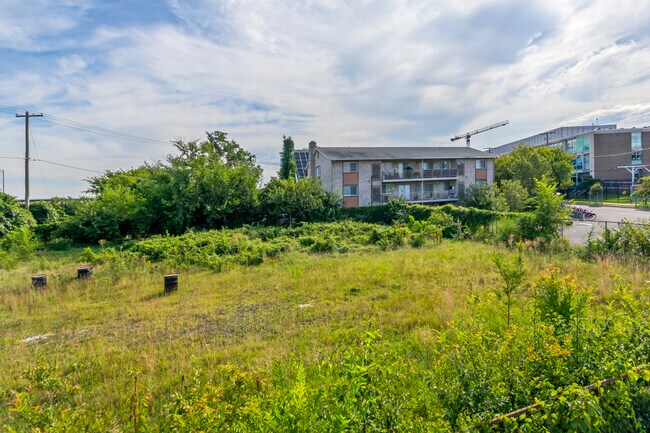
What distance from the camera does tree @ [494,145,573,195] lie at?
110 feet

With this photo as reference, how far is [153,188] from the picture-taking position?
19.8 meters

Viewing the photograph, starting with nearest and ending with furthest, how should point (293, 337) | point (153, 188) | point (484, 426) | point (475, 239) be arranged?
point (484, 426) → point (293, 337) → point (475, 239) → point (153, 188)

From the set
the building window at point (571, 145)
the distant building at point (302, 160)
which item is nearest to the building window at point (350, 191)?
the distant building at point (302, 160)

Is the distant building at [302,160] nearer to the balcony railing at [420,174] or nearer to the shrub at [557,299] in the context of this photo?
the balcony railing at [420,174]

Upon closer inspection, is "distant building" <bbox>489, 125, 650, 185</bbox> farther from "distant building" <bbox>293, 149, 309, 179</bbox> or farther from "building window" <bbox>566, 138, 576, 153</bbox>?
"distant building" <bbox>293, 149, 309, 179</bbox>

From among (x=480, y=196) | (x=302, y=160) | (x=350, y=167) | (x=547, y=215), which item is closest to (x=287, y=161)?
(x=350, y=167)

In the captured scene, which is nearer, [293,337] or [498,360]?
[498,360]

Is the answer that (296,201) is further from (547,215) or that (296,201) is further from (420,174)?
(420,174)

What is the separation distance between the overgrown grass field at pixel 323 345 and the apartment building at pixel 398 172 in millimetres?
17078

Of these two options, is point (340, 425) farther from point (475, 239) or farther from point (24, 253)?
point (24, 253)

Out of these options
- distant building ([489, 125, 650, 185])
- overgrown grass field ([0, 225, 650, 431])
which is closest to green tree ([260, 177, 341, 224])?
overgrown grass field ([0, 225, 650, 431])

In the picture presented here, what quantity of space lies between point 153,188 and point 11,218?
9.30 meters

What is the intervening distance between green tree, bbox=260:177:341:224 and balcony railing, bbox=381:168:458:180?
949 centimetres

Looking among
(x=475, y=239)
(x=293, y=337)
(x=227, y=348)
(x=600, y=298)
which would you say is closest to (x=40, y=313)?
(x=227, y=348)
